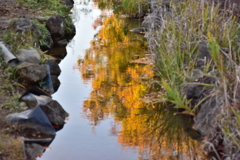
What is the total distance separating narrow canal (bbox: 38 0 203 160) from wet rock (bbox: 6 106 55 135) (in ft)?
0.71

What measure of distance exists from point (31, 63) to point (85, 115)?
143 cm

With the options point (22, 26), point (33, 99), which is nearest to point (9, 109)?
point (33, 99)

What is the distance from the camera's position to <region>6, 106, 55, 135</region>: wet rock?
5457mm

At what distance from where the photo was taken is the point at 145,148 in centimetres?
537

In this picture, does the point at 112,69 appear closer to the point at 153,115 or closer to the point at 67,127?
the point at 153,115

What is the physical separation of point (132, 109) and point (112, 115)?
42 centimetres

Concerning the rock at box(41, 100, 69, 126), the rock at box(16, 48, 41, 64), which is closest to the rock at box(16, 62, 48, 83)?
the rock at box(16, 48, 41, 64)

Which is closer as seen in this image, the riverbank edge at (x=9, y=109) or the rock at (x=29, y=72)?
the riverbank edge at (x=9, y=109)

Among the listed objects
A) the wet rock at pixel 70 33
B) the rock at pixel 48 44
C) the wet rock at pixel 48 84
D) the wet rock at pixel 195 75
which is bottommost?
the wet rock at pixel 70 33

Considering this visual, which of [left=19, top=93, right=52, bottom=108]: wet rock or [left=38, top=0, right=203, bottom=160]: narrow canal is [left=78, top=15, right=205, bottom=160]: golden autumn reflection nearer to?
[left=38, top=0, right=203, bottom=160]: narrow canal

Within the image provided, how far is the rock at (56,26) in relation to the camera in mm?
10809

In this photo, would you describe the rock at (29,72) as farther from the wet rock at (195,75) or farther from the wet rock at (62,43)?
the wet rock at (62,43)

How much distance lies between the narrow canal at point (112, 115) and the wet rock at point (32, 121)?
0.71 ft

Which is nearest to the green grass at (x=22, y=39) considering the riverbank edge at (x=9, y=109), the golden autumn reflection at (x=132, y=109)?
the riverbank edge at (x=9, y=109)
